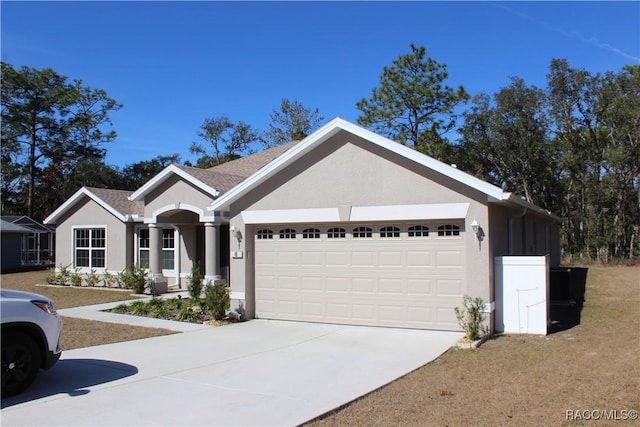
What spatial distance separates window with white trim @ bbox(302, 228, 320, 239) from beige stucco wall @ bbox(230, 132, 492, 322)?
23.4 inches

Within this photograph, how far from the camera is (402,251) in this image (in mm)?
11484

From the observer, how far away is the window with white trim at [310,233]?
12.5 meters

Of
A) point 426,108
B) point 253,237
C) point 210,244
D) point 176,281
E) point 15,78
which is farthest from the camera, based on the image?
point 15,78

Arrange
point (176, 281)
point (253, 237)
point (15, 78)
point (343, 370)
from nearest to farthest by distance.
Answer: point (343, 370) < point (253, 237) < point (176, 281) < point (15, 78)

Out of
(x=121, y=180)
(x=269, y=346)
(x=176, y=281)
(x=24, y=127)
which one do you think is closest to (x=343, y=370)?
(x=269, y=346)

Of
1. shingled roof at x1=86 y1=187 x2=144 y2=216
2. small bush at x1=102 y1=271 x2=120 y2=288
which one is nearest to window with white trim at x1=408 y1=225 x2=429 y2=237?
shingled roof at x1=86 y1=187 x2=144 y2=216

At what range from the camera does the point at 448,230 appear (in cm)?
1105

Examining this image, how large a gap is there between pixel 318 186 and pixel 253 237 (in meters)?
2.28

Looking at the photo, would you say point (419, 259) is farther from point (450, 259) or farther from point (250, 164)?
point (250, 164)

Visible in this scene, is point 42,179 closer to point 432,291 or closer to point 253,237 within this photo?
point 253,237

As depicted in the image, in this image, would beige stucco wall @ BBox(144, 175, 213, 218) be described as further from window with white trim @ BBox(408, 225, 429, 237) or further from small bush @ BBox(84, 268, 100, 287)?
window with white trim @ BBox(408, 225, 429, 237)

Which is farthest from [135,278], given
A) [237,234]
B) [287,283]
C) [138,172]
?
[138,172]

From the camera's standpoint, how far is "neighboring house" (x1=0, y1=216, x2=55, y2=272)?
103 ft

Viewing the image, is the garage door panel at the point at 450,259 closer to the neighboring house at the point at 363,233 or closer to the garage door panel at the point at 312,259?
the neighboring house at the point at 363,233
